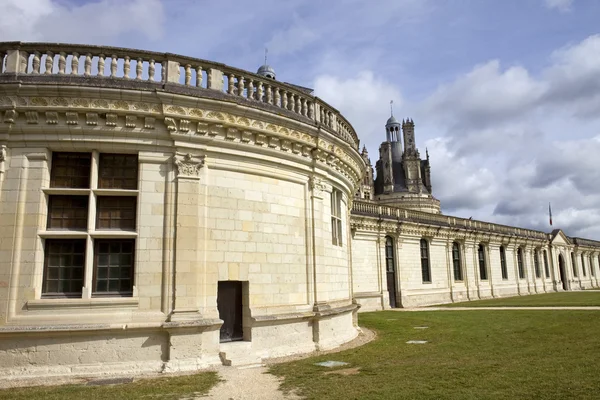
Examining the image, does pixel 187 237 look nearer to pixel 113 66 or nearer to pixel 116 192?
pixel 116 192

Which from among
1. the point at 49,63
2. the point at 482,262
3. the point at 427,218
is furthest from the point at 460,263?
the point at 49,63

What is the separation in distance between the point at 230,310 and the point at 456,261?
1174 inches

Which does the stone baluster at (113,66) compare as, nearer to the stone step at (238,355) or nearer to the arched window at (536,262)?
the stone step at (238,355)

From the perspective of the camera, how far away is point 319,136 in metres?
12.4

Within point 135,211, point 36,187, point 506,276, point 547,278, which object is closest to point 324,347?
point 135,211

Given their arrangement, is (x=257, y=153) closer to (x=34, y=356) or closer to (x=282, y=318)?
(x=282, y=318)

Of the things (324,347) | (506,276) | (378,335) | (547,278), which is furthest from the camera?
Result: (547,278)

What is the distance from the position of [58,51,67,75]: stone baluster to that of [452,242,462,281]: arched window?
1273 inches

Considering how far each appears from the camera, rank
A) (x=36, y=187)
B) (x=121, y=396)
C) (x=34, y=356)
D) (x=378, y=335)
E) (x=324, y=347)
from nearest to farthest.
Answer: (x=121, y=396) → (x=34, y=356) → (x=36, y=187) → (x=324, y=347) → (x=378, y=335)

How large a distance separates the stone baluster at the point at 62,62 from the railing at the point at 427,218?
65.6 feet

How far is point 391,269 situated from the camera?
30469mm

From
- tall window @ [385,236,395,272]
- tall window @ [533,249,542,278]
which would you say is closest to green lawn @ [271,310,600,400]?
tall window @ [385,236,395,272]

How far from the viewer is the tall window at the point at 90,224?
9312 mm

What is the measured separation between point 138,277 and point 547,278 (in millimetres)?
53220
